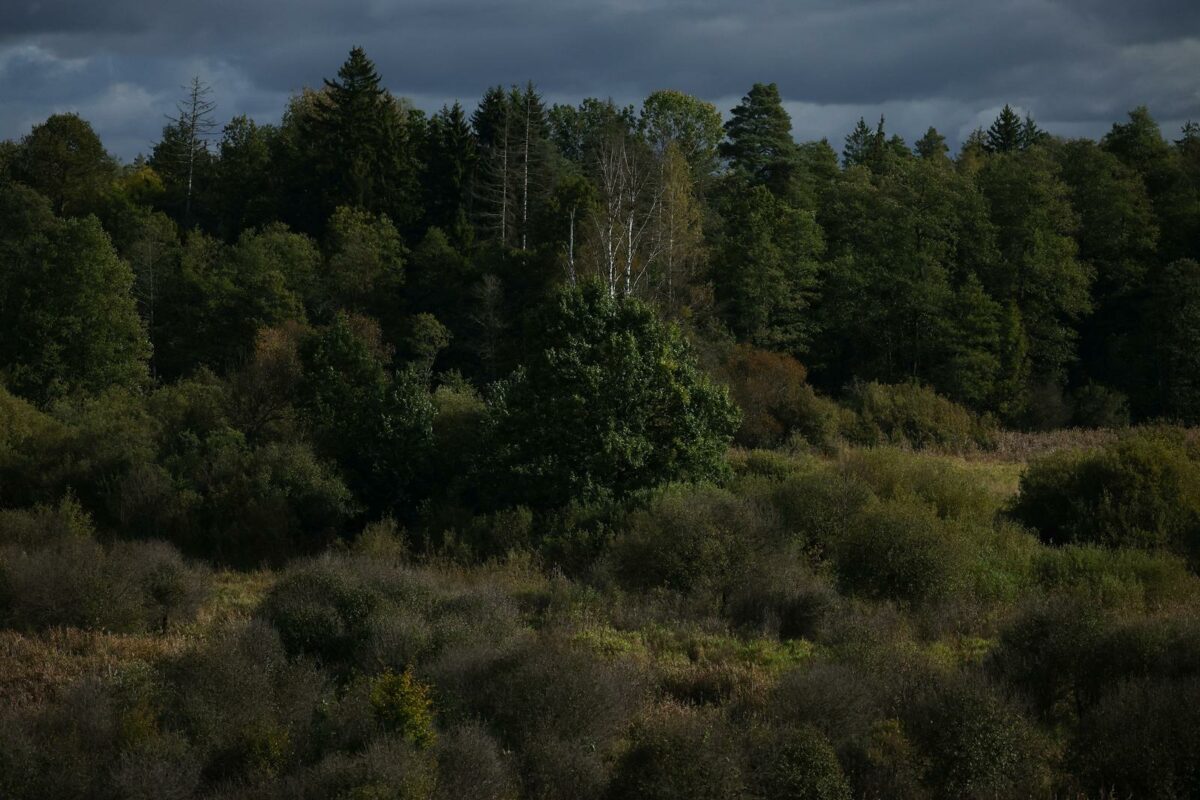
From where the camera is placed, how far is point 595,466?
2600 cm

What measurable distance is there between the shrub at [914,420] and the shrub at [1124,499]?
59.9 ft

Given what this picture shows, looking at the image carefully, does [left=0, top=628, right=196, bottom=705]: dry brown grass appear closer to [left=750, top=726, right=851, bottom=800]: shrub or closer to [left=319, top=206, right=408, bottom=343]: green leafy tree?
[left=750, top=726, right=851, bottom=800]: shrub

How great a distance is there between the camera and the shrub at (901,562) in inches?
761

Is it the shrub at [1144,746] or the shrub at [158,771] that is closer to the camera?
the shrub at [158,771]

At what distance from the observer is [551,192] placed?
58406 mm

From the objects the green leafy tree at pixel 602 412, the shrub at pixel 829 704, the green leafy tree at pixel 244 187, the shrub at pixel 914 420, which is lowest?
the shrub at pixel 914 420

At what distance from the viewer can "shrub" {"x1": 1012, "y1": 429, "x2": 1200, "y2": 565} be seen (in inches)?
965

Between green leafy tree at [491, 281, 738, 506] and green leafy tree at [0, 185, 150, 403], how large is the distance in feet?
79.8

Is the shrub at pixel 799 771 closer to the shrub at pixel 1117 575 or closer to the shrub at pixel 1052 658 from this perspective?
the shrub at pixel 1052 658

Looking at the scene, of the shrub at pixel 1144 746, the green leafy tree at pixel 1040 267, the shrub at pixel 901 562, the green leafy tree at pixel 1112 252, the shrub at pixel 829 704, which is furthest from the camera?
the green leafy tree at pixel 1112 252

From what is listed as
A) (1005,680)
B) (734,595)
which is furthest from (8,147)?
(1005,680)

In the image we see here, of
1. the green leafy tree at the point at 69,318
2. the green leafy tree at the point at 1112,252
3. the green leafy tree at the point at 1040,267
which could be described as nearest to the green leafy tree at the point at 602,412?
the green leafy tree at the point at 69,318

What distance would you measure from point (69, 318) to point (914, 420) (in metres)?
33.2

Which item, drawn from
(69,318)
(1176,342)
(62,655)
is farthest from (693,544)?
(1176,342)
